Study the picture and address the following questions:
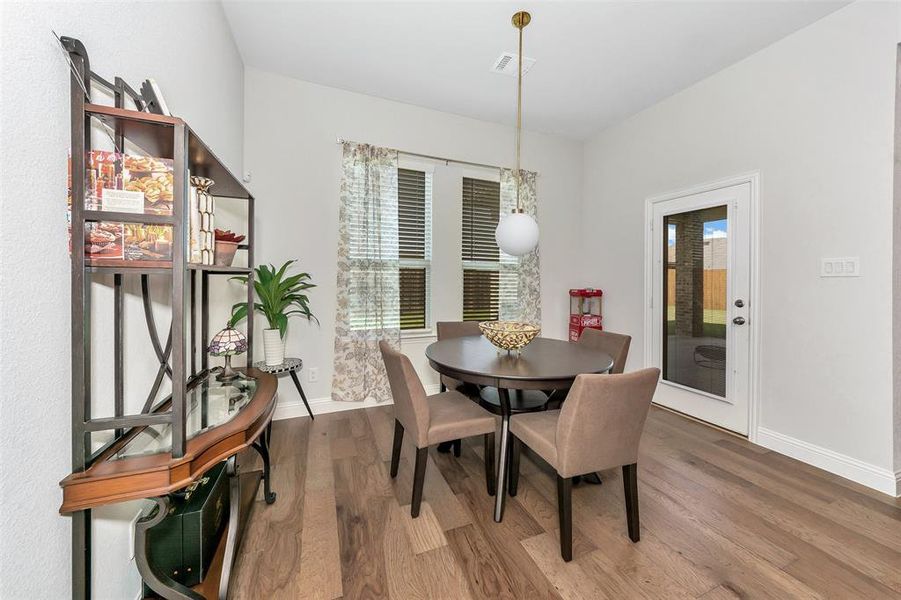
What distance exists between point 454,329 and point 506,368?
1165mm

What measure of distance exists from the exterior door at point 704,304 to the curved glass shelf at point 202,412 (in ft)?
11.2

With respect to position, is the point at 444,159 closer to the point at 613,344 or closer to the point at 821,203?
the point at 613,344

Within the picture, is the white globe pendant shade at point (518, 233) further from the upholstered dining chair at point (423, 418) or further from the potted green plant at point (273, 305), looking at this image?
the potted green plant at point (273, 305)

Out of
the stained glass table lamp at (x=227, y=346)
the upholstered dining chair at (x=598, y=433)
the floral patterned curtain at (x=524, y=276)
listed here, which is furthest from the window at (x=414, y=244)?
the upholstered dining chair at (x=598, y=433)

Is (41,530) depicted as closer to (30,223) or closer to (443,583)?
(30,223)

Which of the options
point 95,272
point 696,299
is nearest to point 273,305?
point 95,272

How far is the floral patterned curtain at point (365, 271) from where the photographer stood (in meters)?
3.15

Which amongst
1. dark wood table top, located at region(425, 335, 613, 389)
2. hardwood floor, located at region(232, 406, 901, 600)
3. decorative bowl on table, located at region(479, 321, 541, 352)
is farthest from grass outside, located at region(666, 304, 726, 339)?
decorative bowl on table, located at region(479, 321, 541, 352)

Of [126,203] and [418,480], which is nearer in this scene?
[126,203]

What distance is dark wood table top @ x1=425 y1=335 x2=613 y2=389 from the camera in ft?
5.33

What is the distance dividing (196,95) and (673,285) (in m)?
3.88

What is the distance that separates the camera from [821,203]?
232 cm

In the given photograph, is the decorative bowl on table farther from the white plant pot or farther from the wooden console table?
the white plant pot

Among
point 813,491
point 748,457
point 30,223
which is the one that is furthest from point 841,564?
point 30,223
